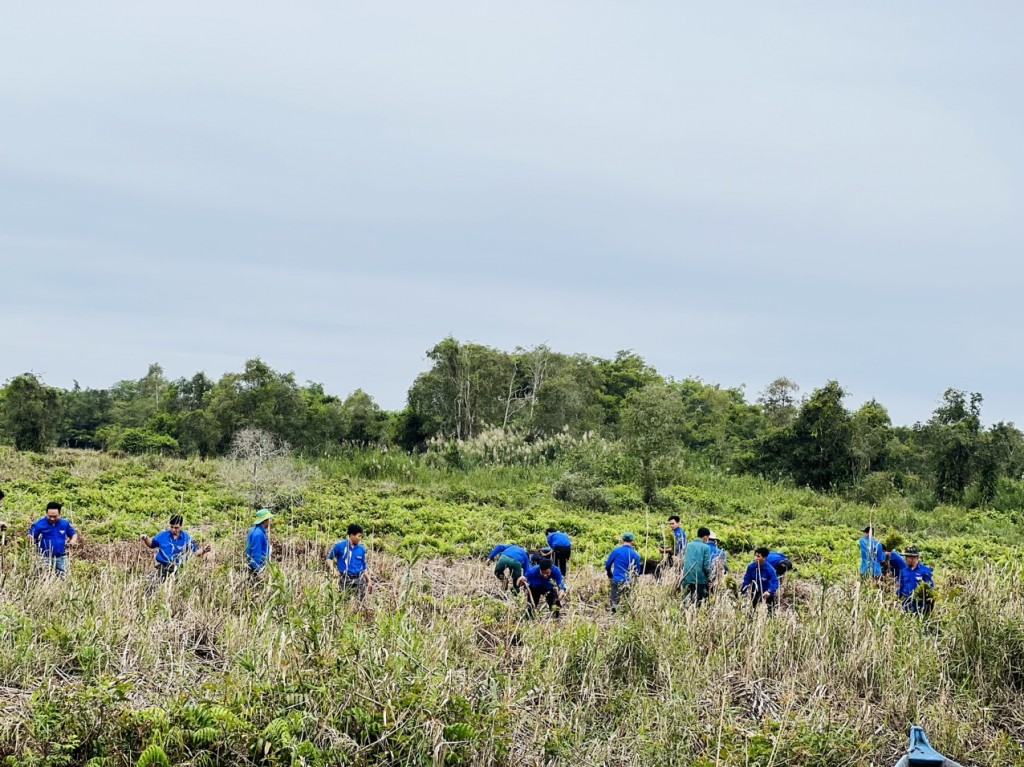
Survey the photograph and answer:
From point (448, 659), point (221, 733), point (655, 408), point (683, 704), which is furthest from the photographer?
point (655, 408)

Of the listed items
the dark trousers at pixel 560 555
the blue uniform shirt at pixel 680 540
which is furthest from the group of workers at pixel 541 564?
the blue uniform shirt at pixel 680 540

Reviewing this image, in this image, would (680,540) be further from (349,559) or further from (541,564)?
(349,559)

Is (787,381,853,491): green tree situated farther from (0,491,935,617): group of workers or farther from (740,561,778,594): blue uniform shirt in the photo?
(740,561,778,594): blue uniform shirt

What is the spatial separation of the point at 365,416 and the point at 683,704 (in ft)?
112

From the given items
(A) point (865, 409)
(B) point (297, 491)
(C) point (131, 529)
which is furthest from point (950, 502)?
(C) point (131, 529)

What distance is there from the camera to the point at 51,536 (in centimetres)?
909

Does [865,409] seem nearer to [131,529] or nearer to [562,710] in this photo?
[131,529]

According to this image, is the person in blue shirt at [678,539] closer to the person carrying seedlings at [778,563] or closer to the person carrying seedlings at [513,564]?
the person carrying seedlings at [778,563]

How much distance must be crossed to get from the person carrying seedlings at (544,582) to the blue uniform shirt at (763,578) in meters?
1.84

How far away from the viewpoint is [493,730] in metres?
4.84

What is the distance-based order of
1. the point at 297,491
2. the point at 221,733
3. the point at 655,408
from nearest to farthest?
1. the point at 221,733
2. the point at 297,491
3. the point at 655,408

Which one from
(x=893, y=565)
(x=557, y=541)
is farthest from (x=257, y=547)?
(x=893, y=565)

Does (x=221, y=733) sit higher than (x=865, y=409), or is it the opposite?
(x=865, y=409)

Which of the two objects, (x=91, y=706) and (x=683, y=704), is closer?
(x=91, y=706)
